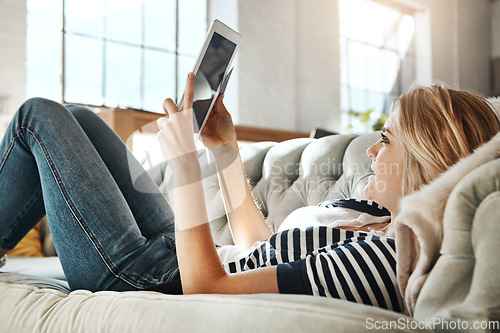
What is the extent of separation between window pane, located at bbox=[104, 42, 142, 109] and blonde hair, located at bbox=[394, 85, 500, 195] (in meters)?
3.67

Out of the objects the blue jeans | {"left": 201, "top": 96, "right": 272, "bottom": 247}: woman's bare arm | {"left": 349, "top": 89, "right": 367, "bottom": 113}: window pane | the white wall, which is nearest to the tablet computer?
{"left": 201, "top": 96, "right": 272, "bottom": 247}: woman's bare arm

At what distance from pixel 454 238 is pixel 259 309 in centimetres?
24

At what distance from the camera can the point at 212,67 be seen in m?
1.05

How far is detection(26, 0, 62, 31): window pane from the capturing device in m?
3.73

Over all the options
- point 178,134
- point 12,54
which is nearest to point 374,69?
point 12,54

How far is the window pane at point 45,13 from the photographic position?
3729mm

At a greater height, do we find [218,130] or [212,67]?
[212,67]

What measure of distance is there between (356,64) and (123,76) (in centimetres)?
292

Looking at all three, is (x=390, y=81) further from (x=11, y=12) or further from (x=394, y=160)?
(x=394, y=160)

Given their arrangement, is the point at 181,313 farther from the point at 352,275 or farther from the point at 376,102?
the point at 376,102

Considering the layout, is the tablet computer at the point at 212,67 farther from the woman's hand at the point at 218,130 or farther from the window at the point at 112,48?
the window at the point at 112,48

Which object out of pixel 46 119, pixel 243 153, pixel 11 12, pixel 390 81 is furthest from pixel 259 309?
pixel 390 81

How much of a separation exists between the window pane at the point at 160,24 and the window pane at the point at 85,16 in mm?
444

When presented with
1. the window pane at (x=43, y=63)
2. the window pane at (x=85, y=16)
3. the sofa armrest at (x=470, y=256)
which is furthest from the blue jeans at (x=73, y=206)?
the window pane at (x=85, y=16)
